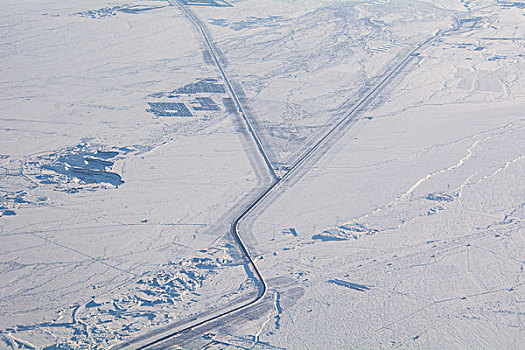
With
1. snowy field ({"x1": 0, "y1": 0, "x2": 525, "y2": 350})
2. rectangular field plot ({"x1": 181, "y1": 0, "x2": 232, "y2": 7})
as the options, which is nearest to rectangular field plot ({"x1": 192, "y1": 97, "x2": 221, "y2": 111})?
snowy field ({"x1": 0, "y1": 0, "x2": 525, "y2": 350})

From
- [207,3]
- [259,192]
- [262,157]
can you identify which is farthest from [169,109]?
[207,3]

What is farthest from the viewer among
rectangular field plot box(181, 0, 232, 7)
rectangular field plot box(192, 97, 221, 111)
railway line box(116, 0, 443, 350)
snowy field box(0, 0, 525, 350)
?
rectangular field plot box(181, 0, 232, 7)

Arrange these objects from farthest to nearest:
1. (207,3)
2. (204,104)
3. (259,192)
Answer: (207,3)
(204,104)
(259,192)

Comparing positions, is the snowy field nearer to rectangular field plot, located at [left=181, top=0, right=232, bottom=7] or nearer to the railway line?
the railway line

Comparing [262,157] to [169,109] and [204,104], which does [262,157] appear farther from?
[169,109]

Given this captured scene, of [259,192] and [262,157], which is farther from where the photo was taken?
[262,157]

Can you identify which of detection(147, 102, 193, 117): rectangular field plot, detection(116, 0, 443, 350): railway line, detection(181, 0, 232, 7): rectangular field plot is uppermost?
detection(181, 0, 232, 7): rectangular field plot
